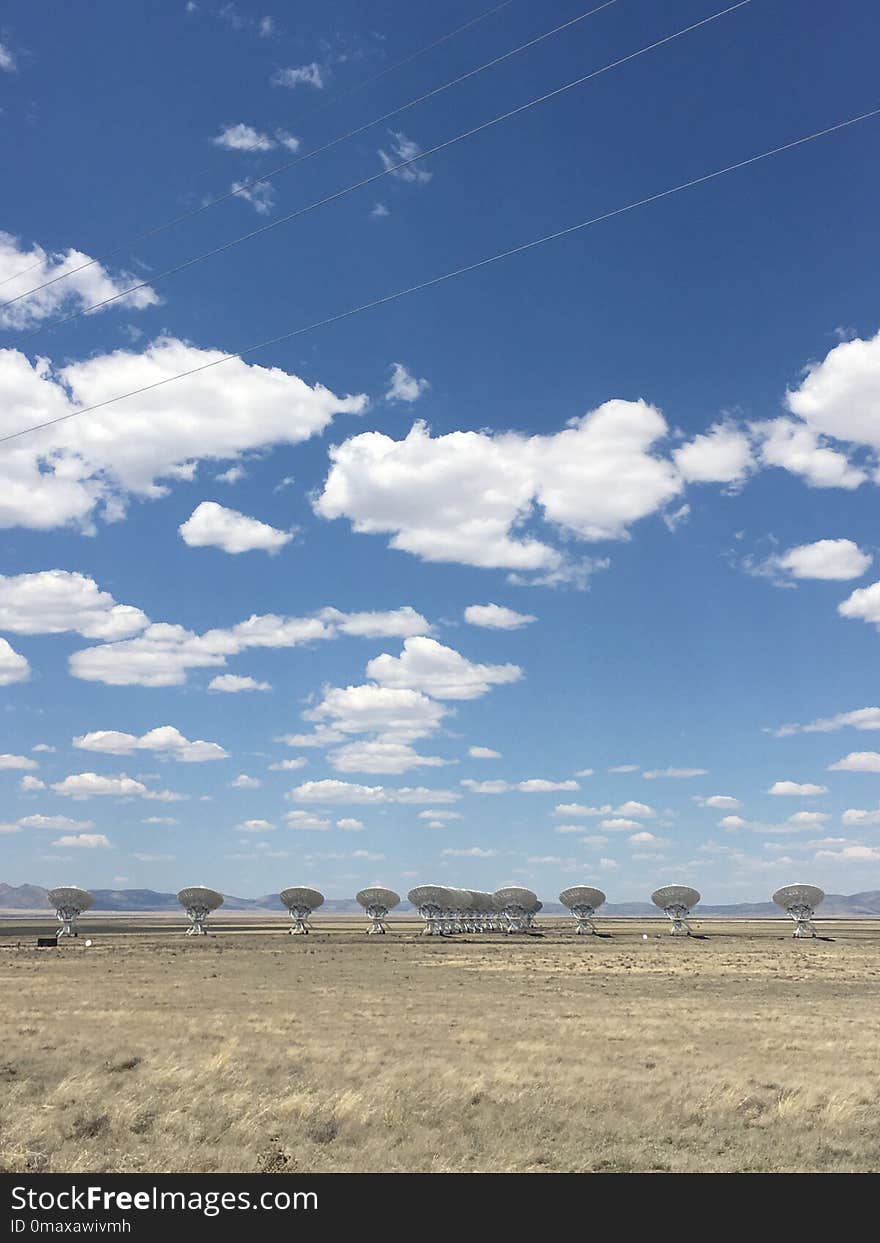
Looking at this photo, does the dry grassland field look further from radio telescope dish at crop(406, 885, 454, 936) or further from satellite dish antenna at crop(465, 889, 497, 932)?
satellite dish antenna at crop(465, 889, 497, 932)

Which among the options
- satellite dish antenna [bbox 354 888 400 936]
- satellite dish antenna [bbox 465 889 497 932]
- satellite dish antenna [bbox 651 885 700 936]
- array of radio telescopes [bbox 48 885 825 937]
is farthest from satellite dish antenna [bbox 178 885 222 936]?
satellite dish antenna [bbox 651 885 700 936]

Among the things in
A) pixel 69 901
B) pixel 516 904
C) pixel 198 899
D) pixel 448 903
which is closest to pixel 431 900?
pixel 448 903

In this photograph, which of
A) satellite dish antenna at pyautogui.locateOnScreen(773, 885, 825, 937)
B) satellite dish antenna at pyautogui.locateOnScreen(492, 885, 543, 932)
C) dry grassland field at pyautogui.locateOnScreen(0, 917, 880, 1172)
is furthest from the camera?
satellite dish antenna at pyautogui.locateOnScreen(492, 885, 543, 932)

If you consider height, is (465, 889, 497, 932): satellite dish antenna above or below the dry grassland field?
below

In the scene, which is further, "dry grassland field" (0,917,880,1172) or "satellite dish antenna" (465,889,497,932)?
"satellite dish antenna" (465,889,497,932)

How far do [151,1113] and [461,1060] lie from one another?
10973 mm

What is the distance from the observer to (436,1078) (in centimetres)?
2342

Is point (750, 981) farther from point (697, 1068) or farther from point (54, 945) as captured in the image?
point (54, 945)

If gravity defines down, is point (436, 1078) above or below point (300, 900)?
above

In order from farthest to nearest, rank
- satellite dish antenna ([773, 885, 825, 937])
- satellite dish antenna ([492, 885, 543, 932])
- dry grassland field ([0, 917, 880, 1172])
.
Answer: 1. satellite dish antenna ([492, 885, 543, 932])
2. satellite dish antenna ([773, 885, 825, 937])
3. dry grassland field ([0, 917, 880, 1172])

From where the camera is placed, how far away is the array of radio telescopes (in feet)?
444

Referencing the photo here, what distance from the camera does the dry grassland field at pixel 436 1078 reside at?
55.5ft

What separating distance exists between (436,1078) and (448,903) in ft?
395

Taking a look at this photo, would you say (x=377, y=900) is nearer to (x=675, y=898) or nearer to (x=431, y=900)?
(x=431, y=900)
